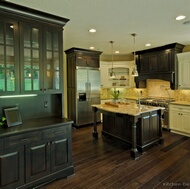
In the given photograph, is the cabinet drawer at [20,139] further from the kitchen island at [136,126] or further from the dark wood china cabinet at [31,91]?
the kitchen island at [136,126]

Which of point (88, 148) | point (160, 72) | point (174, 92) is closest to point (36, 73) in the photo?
point (88, 148)

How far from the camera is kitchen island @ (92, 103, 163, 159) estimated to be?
130 inches

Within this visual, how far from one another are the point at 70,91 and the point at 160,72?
10.6 feet

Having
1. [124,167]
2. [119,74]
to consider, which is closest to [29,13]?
[124,167]

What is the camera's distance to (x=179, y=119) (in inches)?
183

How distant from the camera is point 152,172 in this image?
2.73m

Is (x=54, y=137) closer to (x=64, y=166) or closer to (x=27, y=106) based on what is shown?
(x=64, y=166)

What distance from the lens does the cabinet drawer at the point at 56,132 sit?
2385 millimetres

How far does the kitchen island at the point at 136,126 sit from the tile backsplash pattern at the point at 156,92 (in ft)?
6.53

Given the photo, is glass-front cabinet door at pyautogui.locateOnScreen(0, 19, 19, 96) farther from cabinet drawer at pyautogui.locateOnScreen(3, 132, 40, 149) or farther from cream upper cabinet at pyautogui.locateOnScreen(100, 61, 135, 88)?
cream upper cabinet at pyautogui.locateOnScreen(100, 61, 135, 88)

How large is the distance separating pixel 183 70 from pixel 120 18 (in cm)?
306

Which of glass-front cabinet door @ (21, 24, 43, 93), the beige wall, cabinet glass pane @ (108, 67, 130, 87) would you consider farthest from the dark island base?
cabinet glass pane @ (108, 67, 130, 87)

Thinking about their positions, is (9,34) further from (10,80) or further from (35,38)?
(10,80)

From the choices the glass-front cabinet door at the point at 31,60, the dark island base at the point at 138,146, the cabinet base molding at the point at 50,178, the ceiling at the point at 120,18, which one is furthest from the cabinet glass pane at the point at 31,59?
the dark island base at the point at 138,146
